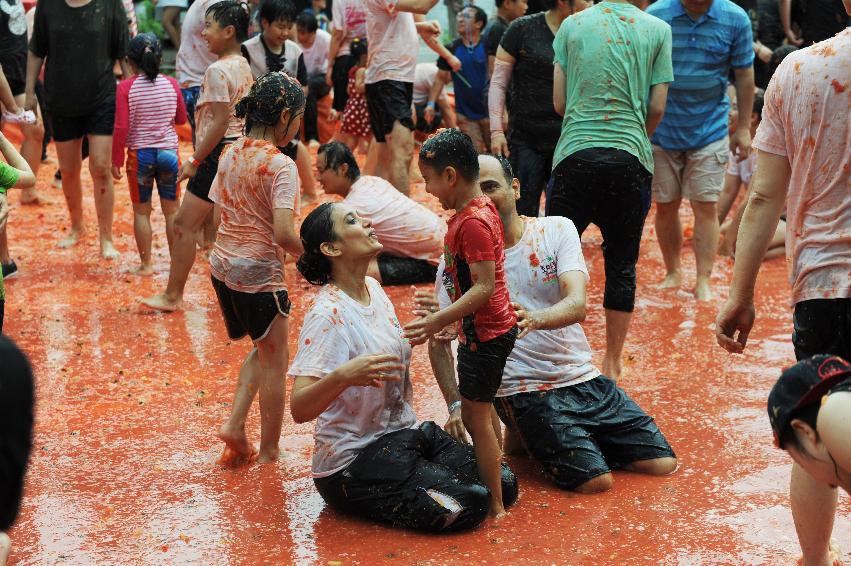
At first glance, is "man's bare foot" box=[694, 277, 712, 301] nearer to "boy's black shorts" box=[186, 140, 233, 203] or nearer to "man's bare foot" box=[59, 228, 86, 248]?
"boy's black shorts" box=[186, 140, 233, 203]

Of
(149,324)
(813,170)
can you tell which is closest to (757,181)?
(813,170)

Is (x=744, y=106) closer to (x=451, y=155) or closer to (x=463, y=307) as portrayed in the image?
(x=451, y=155)

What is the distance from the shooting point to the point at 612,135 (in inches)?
217

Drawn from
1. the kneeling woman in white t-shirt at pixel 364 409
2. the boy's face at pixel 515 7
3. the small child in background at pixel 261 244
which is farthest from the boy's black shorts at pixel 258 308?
the boy's face at pixel 515 7

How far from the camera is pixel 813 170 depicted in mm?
3381

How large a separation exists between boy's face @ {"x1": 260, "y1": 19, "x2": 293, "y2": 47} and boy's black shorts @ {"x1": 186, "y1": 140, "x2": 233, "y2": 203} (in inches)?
66.7

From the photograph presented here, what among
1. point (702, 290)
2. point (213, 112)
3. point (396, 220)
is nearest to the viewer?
point (213, 112)

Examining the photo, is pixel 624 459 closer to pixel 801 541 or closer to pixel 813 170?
pixel 801 541

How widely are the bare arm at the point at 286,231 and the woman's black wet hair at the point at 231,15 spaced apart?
2051 mm

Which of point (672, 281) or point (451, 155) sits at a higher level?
point (451, 155)

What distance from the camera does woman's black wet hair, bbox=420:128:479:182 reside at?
4035 mm

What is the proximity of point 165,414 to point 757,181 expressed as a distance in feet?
10.0

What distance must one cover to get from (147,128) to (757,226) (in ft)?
17.1

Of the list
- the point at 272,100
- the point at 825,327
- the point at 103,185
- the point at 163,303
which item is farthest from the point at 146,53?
the point at 825,327
